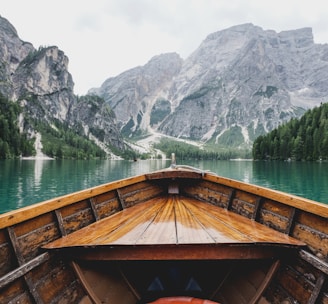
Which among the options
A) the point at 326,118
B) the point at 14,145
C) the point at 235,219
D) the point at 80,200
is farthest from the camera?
the point at 14,145

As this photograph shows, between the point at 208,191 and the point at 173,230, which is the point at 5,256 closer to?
the point at 173,230

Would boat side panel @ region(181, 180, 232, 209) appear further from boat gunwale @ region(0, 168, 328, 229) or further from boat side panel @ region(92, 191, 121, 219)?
boat side panel @ region(92, 191, 121, 219)

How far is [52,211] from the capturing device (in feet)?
18.8

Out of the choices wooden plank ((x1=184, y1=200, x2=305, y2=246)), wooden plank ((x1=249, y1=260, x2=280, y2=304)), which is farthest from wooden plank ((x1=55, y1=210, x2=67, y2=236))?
wooden plank ((x1=249, y1=260, x2=280, y2=304))

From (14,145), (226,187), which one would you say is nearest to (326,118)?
(226,187)

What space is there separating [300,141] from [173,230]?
11837cm

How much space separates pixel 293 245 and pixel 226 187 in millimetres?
3672

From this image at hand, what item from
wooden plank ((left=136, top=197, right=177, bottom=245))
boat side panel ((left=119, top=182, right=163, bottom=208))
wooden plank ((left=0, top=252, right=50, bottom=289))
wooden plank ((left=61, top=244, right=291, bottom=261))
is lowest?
wooden plank ((left=0, top=252, right=50, bottom=289))

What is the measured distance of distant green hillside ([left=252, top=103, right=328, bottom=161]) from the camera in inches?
4033

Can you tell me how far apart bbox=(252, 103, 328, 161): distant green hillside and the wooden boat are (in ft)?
348

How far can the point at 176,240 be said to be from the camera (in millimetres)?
5238

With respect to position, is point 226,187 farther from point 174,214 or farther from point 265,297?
point 265,297

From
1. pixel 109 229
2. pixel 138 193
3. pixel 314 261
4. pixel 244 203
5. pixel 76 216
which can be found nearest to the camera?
pixel 314 261

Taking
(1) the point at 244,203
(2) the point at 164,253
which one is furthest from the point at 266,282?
(1) the point at 244,203
